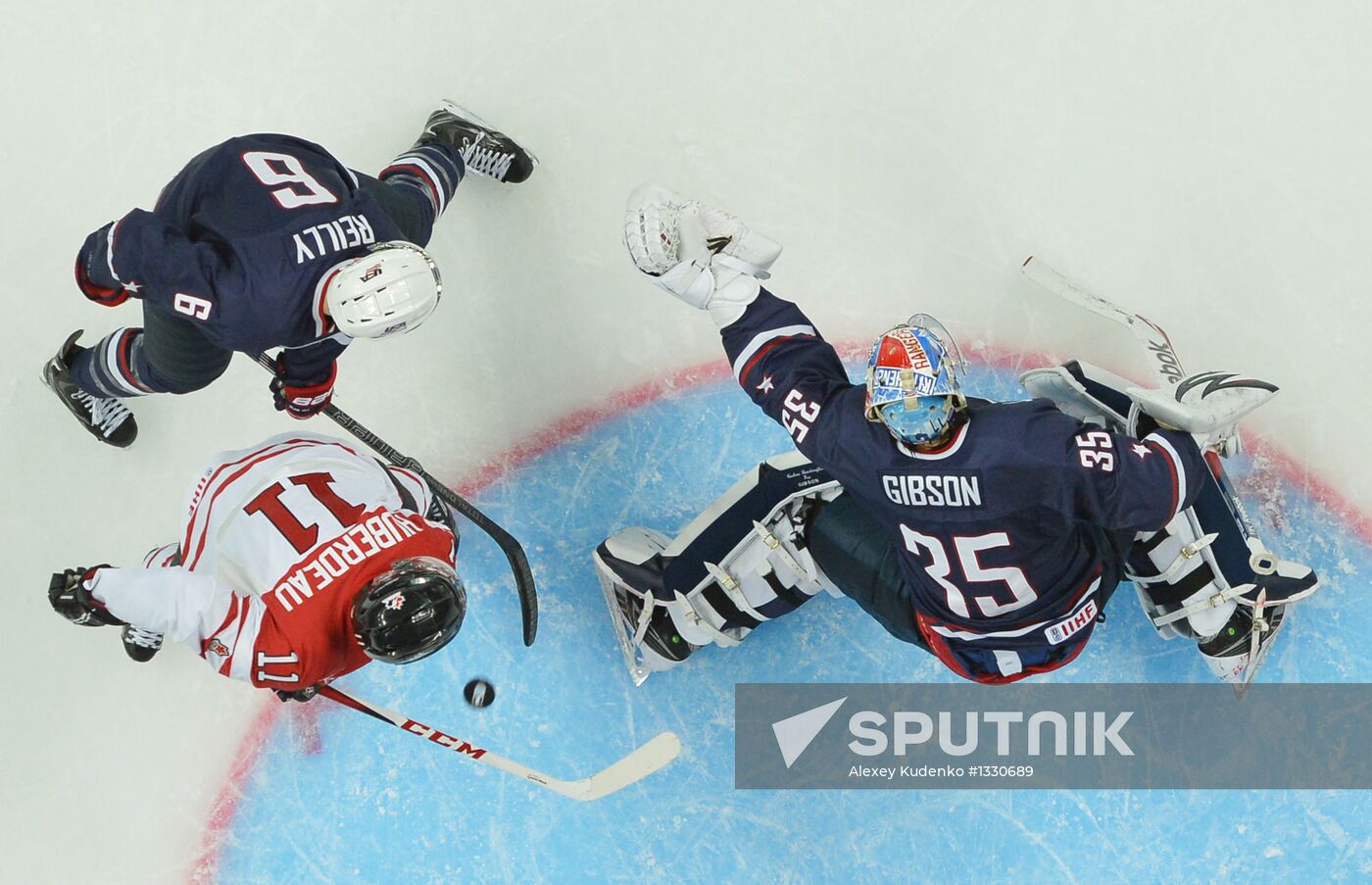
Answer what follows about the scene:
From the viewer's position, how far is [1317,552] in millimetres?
3766

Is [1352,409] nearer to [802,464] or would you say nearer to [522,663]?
[802,464]

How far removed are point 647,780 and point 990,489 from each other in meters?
1.80

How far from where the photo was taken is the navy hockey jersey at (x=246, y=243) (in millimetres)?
2812

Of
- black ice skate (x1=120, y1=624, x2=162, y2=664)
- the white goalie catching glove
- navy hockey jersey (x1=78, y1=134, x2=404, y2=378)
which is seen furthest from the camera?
black ice skate (x1=120, y1=624, x2=162, y2=664)

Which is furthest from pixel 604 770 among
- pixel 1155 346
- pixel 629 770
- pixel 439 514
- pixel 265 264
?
pixel 1155 346

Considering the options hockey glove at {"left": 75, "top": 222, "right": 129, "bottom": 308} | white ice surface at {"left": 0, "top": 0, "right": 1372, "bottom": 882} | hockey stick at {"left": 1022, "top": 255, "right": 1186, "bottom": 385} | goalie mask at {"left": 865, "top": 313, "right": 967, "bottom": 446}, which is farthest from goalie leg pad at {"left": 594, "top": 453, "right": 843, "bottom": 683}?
hockey glove at {"left": 75, "top": 222, "right": 129, "bottom": 308}

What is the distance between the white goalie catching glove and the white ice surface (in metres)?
0.77

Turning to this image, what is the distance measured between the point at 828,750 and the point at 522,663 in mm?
1070

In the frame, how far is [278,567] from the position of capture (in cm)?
282

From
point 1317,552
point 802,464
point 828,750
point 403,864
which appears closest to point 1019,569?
point 802,464

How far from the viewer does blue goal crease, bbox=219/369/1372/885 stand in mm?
3807

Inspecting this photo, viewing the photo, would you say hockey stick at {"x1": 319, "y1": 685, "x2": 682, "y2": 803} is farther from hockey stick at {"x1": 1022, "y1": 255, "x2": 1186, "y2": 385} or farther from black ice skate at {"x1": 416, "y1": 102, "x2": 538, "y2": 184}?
hockey stick at {"x1": 1022, "y1": 255, "x2": 1186, "y2": 385}

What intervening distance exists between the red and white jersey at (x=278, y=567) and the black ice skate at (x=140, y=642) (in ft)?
1.28

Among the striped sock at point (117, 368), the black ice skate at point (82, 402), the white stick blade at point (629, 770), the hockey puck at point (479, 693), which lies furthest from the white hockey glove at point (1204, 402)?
the black ice skate at point (82, 402)
